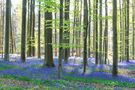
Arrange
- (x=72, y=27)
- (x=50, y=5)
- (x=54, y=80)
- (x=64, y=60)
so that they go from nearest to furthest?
(x=54, y=80) < (x=50, y=5) < (x=72, y=27) < (x=64, y=60)

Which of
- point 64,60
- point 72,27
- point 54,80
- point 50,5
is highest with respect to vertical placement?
point 50,5

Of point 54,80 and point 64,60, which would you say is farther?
point 64,60

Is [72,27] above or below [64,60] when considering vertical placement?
above

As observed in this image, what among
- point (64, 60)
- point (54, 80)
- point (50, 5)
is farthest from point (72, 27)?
point (64, 60)

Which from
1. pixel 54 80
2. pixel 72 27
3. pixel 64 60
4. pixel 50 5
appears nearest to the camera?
pixel 54 80

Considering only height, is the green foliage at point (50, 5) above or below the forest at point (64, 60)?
above

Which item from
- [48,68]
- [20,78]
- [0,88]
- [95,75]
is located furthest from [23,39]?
[0,88]

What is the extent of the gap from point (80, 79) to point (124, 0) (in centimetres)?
2548

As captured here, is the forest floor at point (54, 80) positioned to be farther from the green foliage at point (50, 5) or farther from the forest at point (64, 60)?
the green foliage at point (50, 5)

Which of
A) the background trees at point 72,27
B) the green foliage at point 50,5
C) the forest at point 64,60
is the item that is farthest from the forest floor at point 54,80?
the green foliage at point 50,5

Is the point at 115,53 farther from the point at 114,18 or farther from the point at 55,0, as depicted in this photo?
the point at 55,0

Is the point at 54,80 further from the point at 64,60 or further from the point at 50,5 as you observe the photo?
the point at 64,60

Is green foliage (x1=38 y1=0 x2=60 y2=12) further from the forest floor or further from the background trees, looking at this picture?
the forest floor

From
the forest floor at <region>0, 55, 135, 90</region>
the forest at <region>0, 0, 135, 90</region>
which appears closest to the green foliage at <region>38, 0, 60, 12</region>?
the forest at <region>0, 0, 135, 90</region>
